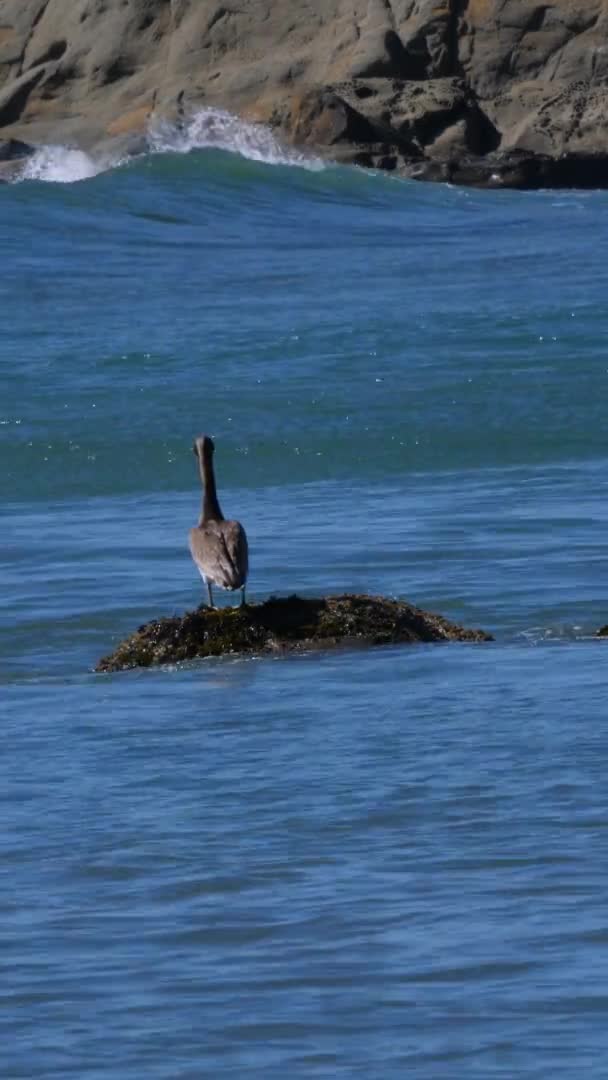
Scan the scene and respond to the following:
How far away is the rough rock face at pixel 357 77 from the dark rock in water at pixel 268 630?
106 ft

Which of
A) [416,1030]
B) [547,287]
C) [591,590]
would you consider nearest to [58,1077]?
[416,1030]

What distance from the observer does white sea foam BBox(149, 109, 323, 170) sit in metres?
41.1

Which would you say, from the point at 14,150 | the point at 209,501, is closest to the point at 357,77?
the point at 14,150

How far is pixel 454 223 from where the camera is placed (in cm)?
3528

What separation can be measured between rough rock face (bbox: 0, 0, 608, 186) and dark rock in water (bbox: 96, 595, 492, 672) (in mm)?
32376

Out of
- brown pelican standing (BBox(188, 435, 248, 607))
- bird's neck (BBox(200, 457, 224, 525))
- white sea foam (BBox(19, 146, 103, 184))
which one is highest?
white sea foam (BBox(19, 146, 103, 184))

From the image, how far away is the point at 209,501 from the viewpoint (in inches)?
409

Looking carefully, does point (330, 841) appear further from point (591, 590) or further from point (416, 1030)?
point (591, 590)

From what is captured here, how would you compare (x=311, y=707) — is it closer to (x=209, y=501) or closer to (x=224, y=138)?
(x=209, y=501)

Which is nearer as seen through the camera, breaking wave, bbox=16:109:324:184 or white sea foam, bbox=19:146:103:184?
breaking wave, bbox=16:109:324:184

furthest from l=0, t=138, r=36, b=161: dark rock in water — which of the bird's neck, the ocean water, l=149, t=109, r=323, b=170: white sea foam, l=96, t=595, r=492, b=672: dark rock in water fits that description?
l=96, t=595, r=492, b=672: dark rock in water

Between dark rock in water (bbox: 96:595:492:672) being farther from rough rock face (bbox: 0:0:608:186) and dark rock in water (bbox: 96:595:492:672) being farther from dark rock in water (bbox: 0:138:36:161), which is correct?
dark rock in water (bbox: 0:138:36:161)

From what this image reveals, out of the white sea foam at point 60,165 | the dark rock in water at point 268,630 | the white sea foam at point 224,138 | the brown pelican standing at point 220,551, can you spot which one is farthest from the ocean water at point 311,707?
the white sea foam at point 60,165

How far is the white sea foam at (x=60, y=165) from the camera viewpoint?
41.4 metres
